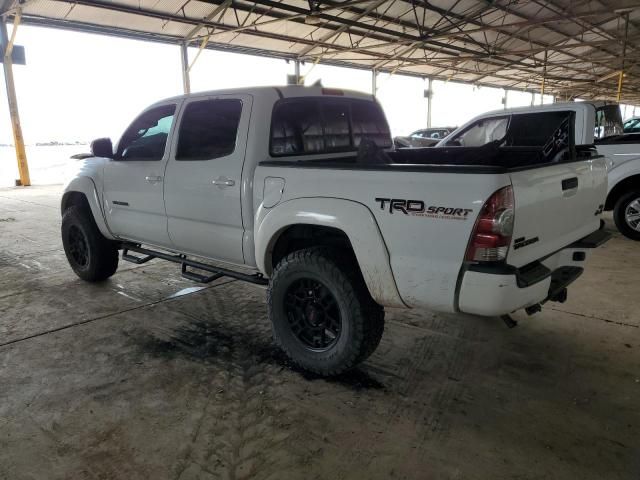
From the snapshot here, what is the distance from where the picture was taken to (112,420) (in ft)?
8.04

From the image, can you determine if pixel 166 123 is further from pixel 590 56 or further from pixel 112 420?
pixel 590 56

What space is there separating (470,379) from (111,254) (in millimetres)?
3659

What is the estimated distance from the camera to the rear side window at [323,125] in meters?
3.11

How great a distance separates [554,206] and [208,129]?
233cm

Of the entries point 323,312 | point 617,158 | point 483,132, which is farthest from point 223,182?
point 617,158

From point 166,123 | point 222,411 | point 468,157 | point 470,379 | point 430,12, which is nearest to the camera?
point 222,411

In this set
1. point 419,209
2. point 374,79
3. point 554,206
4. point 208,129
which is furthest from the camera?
point 374,79

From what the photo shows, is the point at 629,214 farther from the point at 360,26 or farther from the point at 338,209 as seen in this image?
the point at 360,26

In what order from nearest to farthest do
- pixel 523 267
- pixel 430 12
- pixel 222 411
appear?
pixel 523 267
pixel 222 411
pixel 430 12

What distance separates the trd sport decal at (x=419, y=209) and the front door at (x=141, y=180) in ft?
6.77

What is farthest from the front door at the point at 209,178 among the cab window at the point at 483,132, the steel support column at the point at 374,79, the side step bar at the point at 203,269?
the steel support column at the point at 374,79

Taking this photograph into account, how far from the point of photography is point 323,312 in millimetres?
2842

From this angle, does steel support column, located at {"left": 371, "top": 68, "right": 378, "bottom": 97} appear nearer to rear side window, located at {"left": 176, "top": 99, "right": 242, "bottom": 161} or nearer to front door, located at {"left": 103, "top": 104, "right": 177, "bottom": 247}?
front door, located at {"left": 103, "top": 104, "right": 177, "bottom": 247}

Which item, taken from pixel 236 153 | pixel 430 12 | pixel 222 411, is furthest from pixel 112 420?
pixel 430 12
